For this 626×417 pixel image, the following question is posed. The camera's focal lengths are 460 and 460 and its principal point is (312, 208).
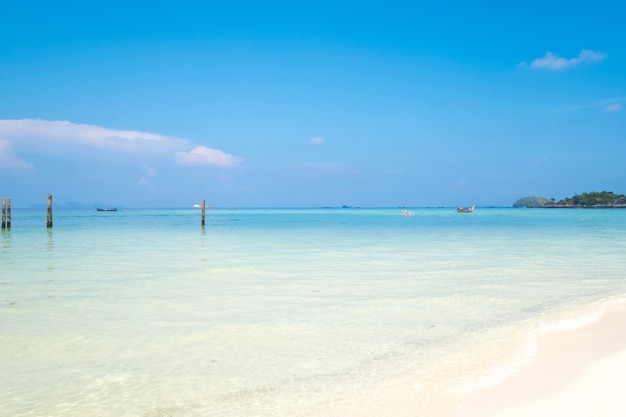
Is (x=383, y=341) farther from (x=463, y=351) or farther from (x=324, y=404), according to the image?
(x=324, y=404)

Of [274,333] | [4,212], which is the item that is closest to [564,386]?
[274,333]

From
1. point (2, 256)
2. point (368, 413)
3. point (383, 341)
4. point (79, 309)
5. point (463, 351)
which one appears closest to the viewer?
point (368, 413)

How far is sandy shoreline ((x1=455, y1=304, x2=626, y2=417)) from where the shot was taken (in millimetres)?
4523

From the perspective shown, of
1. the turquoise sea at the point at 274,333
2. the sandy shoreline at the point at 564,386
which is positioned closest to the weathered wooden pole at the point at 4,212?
the turquoise sea at the point at 274,333

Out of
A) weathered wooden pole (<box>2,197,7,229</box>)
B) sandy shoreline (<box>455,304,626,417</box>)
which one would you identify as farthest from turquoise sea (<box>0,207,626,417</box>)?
weathered wooden pole (<box>2,197,7,229</box>)

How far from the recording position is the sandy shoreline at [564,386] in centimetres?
452

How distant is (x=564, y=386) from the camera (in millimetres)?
5133

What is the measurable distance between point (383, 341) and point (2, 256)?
67.1ft

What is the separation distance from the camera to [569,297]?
11.1 m

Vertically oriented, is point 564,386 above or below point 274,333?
above

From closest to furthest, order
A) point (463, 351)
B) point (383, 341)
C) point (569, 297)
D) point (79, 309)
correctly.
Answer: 1. point (463, 351)
2. point (383, 341)
3. point (79, 309)
4. point (569, 297)

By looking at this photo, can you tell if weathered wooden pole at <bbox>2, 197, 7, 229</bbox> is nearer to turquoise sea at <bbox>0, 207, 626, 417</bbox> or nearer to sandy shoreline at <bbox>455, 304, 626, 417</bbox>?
turquoise sea at <bbox>0, 207, 626, 417</bbox>

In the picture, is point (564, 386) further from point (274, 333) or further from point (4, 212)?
point (4, 212)

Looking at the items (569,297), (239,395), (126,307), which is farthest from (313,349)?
(569,297)
